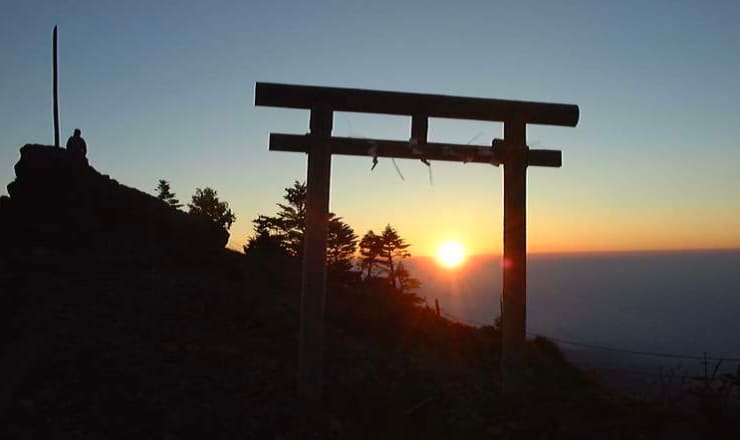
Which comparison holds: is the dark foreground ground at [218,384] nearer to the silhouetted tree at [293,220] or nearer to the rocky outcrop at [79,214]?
the rocky outcrop at [79,214]

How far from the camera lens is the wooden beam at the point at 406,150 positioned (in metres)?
6.73

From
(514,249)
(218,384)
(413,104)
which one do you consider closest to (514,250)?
(514,249)

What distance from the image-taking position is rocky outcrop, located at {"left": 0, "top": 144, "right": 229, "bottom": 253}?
16.2 metres

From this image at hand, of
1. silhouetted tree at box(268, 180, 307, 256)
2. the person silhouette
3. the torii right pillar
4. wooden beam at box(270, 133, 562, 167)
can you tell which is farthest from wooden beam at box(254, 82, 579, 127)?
silhouetted tree at box(268, 180, 307, 256)

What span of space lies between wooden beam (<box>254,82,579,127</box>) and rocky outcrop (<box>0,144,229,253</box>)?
1171 centimetres

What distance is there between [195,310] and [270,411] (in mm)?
5077

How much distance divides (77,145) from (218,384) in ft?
47.6

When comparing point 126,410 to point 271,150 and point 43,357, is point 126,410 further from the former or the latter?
point 271,150

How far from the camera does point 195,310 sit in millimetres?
11148

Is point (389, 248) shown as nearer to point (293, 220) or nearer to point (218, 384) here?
point (293, 220)

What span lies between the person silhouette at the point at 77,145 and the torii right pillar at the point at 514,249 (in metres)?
16.0

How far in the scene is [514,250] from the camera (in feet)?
22.4

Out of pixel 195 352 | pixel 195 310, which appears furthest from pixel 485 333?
pixel 195 352

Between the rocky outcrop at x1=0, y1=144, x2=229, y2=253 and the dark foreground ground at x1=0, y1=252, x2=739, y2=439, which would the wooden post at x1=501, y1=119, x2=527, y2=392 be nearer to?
the dark foreground ground at x1=0, y1=252, x2=739, y2=439
